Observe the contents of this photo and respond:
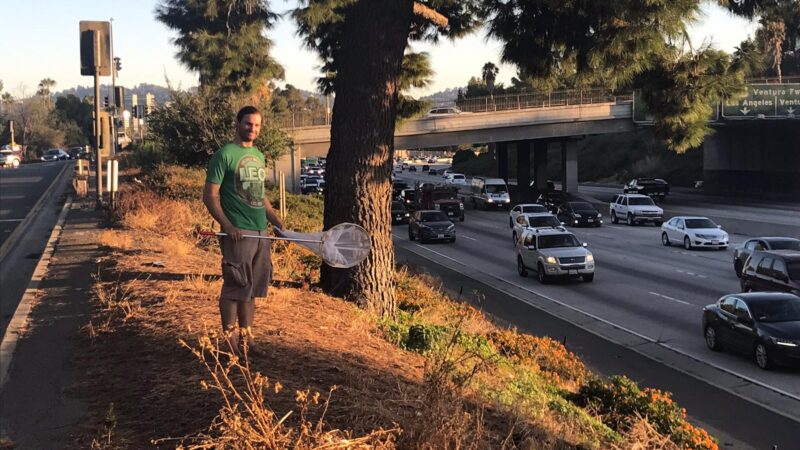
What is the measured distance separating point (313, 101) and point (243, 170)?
177 metres

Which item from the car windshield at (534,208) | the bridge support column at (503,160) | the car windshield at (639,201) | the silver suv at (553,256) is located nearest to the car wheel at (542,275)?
the silver suv at (553,256)

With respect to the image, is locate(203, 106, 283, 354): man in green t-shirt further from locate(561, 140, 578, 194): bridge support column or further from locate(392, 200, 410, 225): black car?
locate(561, 140, 578, 194): bridge support column

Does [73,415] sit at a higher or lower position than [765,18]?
lower

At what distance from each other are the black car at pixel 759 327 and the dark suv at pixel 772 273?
3.13 meters

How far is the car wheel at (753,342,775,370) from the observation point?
544 inches

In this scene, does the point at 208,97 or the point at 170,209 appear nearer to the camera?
the point at 170,209

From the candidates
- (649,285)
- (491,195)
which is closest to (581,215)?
(491,195)

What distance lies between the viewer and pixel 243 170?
5.80 m

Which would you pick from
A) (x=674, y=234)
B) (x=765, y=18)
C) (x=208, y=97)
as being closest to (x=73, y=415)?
(x=765, y=18)

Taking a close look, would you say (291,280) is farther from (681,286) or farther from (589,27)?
(681,286)

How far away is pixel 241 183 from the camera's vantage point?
583cm

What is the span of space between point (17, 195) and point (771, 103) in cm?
4343

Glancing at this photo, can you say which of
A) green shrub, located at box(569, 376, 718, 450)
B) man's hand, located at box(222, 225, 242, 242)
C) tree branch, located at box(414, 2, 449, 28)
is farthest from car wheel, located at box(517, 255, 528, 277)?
man's hand, located at box(222, 225, 242, 242)

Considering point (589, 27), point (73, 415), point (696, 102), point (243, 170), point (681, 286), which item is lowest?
point (681, 286)
